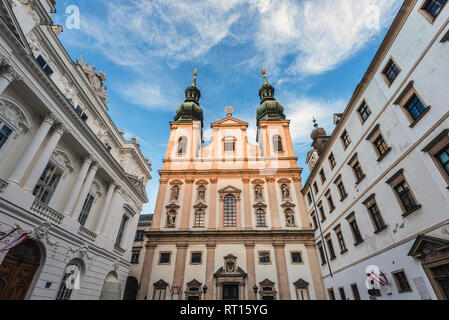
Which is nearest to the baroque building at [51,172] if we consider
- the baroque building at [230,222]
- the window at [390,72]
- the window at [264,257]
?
the baroque building at [230,222]

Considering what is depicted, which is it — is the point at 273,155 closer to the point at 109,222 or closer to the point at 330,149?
the point at 330,149

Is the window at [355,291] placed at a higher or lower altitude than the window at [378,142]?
lower

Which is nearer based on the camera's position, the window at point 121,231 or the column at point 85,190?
the column at point 85,190

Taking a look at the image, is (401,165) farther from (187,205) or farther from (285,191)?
(187,205)

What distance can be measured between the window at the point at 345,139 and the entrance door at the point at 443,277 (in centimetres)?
930

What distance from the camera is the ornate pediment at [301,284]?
73.4ft

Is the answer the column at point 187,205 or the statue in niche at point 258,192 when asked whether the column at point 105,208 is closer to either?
the column at point 187,205

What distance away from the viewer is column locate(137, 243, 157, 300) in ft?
73.8

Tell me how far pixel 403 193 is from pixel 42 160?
1967 centimetres

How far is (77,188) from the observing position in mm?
15438

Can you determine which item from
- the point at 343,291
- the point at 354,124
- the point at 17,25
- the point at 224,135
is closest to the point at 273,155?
the point at 224,135

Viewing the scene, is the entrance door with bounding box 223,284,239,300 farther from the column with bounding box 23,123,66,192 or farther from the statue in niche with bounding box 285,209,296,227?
the column with bounding box 23,123,66,192

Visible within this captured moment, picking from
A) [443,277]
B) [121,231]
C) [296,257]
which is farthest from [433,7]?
[121,231]

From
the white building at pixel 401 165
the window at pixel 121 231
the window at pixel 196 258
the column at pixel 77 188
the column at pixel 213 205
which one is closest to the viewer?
the white building at pixel 401 165
